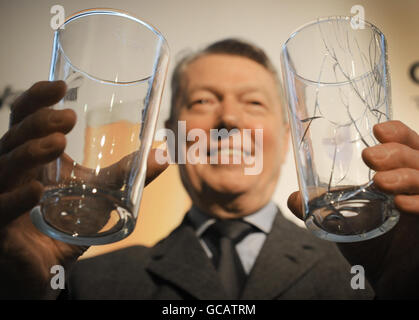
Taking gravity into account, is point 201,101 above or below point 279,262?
above

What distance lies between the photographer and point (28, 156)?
0.32 meters

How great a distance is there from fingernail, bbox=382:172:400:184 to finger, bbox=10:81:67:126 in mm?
280

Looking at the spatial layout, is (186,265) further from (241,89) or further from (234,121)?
(241,89)

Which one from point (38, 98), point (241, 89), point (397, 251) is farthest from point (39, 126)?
point (241, 89)

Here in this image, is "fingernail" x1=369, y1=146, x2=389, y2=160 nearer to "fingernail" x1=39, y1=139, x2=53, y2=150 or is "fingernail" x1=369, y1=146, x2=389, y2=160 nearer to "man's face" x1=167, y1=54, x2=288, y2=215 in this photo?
"fingernail" x1=39, y1=139, x2=53, y2=150

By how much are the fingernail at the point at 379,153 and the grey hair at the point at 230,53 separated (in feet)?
2.27

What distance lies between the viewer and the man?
12.5 inches

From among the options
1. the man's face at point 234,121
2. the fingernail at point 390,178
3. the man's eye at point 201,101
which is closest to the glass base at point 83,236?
the fingernail at point 390,178

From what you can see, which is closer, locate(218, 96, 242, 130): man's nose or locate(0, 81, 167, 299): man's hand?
locate(0, 81, 167, 299): man's hand

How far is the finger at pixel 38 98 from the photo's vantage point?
11.9 inches

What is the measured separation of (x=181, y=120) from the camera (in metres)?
0.93

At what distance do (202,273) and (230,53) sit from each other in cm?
61

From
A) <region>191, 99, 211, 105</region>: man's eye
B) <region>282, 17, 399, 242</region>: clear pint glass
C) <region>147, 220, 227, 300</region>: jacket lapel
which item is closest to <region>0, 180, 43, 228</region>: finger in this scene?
<region>282, 17, 399, 242</region>: clear pint glass
